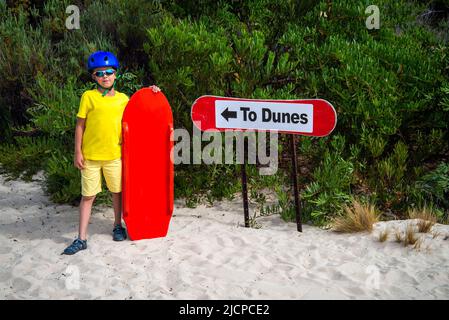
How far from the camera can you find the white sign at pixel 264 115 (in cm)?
432

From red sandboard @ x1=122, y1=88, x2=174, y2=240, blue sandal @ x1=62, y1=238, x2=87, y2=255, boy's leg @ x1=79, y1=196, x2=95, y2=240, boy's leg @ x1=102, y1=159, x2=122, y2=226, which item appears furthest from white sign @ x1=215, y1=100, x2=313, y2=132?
blue sandal @ x1=62, y1=238, x2=87, y2=255

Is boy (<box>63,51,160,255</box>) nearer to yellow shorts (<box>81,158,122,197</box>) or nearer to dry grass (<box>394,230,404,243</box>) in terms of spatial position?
yellow shorts (<box>81,158,122,197</box>)

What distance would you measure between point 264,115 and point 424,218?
1.61 meters

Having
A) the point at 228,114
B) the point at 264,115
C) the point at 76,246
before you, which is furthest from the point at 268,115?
the point at 76,246

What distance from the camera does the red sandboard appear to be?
423 cm

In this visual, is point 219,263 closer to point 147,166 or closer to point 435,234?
point 147,166

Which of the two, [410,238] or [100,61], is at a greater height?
[100,61]

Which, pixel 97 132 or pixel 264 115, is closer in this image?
pixel 97 132

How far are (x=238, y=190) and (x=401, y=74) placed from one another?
77.3 inches

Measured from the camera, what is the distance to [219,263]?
3.88 metres

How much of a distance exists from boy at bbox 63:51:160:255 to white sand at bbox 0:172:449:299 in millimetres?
364

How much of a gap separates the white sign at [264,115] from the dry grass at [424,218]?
1.18m

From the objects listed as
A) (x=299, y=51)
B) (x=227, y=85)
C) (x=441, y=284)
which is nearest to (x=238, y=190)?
(x=227, y=85)

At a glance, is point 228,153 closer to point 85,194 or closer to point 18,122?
point 85,194
